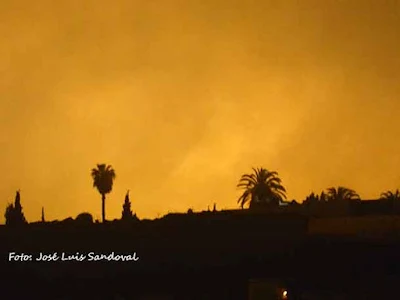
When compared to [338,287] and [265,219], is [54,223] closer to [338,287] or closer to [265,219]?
[265,219]

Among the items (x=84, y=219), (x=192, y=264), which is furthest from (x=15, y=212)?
(x=192, y=264)

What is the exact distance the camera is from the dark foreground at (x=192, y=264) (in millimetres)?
43500

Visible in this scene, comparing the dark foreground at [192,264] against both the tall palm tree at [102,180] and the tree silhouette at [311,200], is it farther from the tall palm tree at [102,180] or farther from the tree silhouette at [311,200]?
the tall palm tree at [102,180]

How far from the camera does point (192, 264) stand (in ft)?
157

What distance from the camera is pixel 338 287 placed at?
42781 millimetres

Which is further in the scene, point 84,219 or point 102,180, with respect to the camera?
point 102,180

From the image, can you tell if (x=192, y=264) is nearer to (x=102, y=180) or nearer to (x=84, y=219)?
(x=84, y=219)

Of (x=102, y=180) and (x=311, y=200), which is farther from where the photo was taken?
(x=102, y=180)

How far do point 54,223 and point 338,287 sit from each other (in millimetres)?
20224

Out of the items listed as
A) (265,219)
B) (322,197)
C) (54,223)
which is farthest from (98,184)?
(265,219)

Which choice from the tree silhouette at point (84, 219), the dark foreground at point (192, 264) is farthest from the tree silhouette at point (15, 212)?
the dark foreground at point (192, 264)

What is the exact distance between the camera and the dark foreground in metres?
43.5

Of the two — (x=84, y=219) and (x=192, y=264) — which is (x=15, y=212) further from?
(x=192, y=264)

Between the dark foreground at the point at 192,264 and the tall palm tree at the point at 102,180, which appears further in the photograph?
the tall palm tree at the point at 102,180
